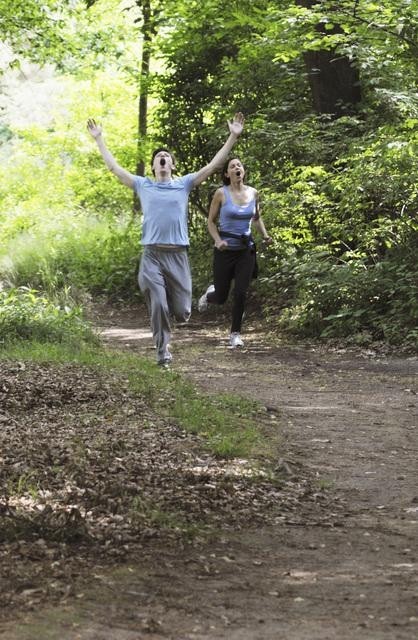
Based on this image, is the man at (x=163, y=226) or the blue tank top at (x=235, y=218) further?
the blue tank top at (x=235, y=218)

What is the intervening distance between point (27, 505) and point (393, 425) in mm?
3796

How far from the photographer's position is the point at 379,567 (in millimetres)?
4711

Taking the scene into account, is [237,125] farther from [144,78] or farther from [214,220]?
[144,78]

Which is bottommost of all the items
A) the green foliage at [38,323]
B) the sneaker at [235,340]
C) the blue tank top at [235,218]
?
the sneaker at [235,340]

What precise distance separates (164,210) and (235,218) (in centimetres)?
213

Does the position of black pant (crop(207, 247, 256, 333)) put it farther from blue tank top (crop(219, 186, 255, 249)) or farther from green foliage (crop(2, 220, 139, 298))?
green foliage (crop(2, 220, 139, 298))

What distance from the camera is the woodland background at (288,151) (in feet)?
43.7

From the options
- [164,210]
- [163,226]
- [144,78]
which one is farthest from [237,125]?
[144,78]

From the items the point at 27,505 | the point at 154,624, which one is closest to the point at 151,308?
the point at 27,505

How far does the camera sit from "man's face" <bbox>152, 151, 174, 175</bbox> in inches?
407

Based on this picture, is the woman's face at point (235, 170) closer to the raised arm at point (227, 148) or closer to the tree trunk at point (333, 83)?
the raised arm at point (227, 148)

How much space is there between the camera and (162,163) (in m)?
10.4

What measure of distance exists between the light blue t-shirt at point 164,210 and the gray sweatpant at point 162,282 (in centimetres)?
15

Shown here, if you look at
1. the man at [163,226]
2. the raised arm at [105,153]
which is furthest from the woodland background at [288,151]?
the raised arm at [105,153]
